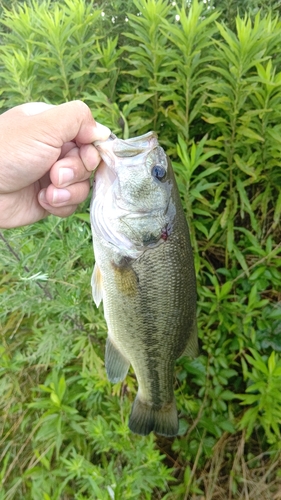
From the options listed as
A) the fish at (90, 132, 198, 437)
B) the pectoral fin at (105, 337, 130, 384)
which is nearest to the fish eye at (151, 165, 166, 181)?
the fish at (90, 132, 198, 437)

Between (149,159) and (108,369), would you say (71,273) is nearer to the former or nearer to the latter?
(108,369)

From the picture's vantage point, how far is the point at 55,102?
2.29 metres

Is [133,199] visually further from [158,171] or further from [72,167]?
[72,167]

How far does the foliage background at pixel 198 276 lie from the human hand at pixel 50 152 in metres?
0.29

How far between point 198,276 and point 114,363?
0.81 m

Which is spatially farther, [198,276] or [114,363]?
→ [198,276]

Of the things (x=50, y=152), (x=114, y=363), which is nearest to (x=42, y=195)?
(x=50, y=152)

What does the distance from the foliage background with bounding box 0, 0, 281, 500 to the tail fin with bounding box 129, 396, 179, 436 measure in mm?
141

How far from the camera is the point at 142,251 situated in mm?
1421

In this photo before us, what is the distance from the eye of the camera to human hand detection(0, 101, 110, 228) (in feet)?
4.20

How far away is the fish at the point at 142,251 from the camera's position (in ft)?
4.45

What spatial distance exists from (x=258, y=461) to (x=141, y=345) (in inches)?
51.5

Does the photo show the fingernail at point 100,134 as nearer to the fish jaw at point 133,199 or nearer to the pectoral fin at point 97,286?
the fish jaw at point 133,199

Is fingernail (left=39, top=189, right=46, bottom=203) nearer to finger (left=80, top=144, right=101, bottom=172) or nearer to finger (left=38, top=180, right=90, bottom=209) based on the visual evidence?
finger (left=38, top=180, right=90, bottom=209)
